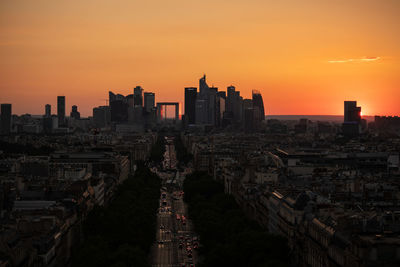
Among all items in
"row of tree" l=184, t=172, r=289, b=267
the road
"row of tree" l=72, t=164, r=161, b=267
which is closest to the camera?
"row of tree" l=184, t=172, r=289, b=267

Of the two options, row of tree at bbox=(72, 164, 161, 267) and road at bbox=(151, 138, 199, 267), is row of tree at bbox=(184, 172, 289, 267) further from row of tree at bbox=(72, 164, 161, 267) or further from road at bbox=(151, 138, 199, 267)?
row of tree at bbox=(72, 164, 161, 267)

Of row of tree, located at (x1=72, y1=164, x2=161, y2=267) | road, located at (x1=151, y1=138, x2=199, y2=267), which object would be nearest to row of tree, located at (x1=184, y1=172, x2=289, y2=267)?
road, located at (x1=151, y1=138, x2=199, y2=267)

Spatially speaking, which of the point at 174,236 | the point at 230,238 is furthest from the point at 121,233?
the point at 174,236

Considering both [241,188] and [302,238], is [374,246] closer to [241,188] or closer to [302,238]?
[302,238]

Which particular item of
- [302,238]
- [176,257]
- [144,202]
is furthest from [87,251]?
[144,202]

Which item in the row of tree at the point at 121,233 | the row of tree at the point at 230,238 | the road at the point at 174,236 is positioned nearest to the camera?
the row of tree at the point at 230,238

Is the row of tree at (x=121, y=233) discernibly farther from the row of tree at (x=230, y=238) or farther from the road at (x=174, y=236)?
the row of tree at (x=230, y=238)

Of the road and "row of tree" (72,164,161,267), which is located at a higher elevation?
"row of tree" (72,164,161,267)

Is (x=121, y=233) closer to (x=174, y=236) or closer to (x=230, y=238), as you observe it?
(x=230, y=238)

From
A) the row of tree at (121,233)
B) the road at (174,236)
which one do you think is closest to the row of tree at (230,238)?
the road at (174,236)
